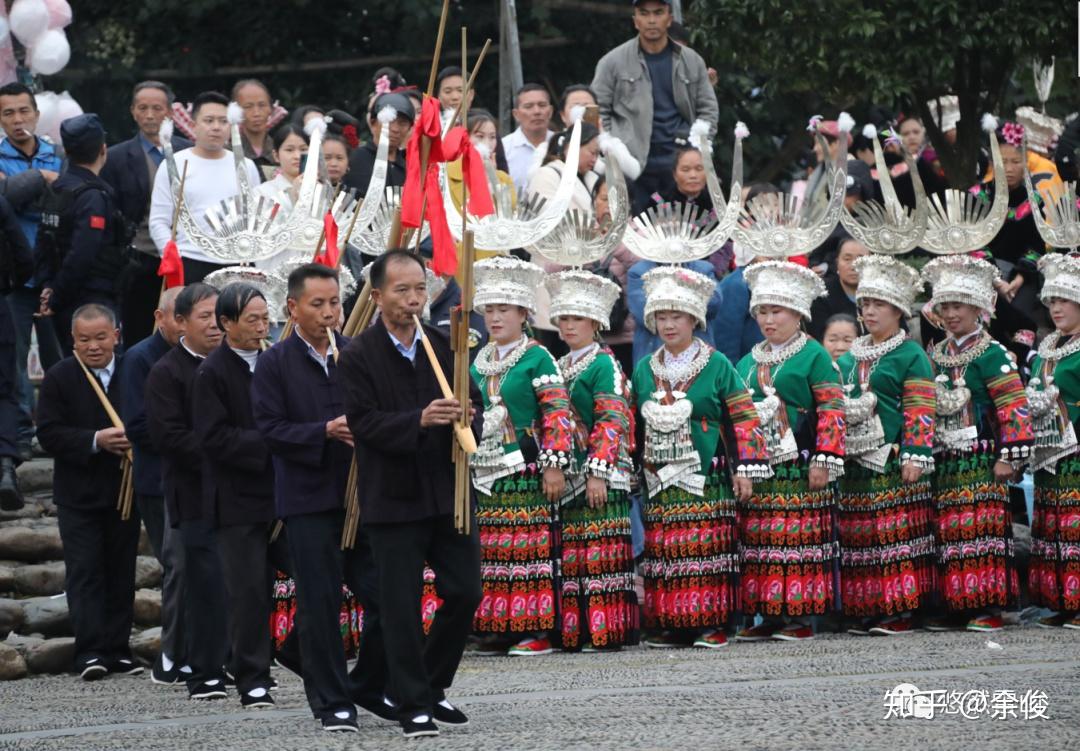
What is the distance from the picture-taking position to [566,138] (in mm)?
13883

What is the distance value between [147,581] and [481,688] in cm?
340

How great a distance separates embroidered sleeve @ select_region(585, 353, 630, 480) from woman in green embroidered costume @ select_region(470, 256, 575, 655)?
0.15 meters

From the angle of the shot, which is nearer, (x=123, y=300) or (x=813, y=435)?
(x=813, y=435)

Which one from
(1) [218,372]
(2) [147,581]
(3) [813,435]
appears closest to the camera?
(1) [218,372]

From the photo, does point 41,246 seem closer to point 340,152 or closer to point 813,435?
point 340,152

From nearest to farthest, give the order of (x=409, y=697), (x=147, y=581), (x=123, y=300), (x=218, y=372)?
(x=409, y=697)
(x=218, y=372)
(x=147, y=581)
(x=123, y=300)

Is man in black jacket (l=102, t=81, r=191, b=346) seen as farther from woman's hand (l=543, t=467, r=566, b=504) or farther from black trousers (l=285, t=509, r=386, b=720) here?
black trousers (l=285, t=509, r=386, b=720)

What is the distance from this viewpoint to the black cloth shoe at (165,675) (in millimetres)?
10797

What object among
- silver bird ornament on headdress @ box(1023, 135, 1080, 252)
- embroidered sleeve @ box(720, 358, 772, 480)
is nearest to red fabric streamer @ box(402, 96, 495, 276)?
embroidered sleeve @ box(720, 358, 772, 480)

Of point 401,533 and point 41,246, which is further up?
point 41,246

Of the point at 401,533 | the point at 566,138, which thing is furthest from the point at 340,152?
the point at 401,533

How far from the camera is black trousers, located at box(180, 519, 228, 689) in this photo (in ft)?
33.2

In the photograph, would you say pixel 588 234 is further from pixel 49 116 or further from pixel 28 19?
pixel 28 19

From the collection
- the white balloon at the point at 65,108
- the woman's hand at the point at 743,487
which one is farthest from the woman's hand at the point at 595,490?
the white balloon at the point at 65,108
